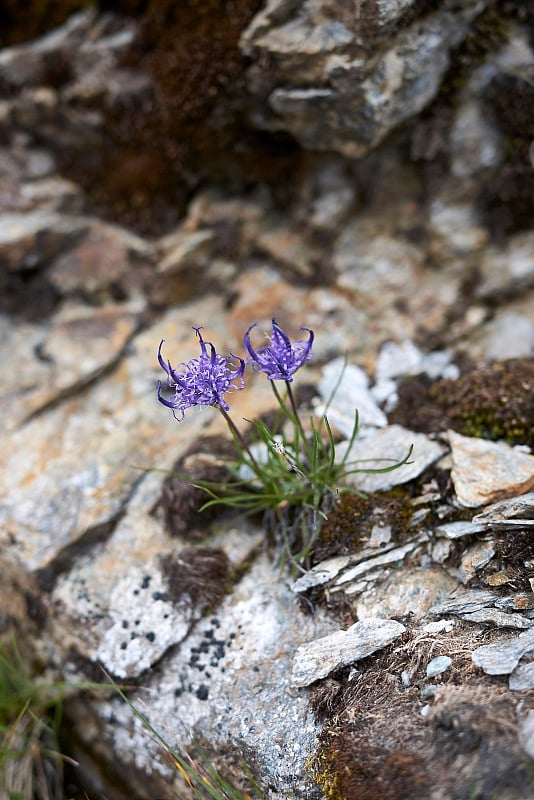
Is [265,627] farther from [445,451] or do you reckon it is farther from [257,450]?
[445,451]

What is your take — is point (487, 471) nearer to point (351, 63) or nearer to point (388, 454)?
point (388, 454)

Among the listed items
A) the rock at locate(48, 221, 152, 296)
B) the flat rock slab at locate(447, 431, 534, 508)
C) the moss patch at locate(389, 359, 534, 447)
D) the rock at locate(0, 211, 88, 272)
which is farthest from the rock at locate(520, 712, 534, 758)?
the rock at locate(0, 211, 88, 272)

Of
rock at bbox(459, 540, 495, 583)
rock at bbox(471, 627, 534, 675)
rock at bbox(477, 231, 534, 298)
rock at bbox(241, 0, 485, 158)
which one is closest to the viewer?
rock at bbox(471, 627, 534, 675)

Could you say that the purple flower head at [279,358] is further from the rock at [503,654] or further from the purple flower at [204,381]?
the rock at [503,654]

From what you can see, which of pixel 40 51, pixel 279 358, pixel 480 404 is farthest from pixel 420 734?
pixel 40 51

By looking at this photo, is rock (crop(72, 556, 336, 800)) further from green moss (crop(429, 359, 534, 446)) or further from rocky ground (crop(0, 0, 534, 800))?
green moss (crop(429, 359, 534, 446))

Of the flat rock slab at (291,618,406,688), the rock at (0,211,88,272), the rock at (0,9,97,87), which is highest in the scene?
the rock at (0,9,97,87)
